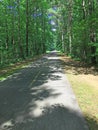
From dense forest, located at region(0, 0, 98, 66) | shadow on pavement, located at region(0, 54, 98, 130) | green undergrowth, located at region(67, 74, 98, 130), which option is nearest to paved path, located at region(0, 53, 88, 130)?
shadow on pavement, located at region(0, 54, 98, 130)

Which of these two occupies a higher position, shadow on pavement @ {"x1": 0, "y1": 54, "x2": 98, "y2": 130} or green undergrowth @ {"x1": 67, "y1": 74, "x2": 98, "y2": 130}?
shadow on pavement @ {"x1": 0, "y1": 54, "x2": 98, "y2": 130}

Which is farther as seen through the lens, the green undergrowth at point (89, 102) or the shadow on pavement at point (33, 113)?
the green undergrowth at point (89, 102)

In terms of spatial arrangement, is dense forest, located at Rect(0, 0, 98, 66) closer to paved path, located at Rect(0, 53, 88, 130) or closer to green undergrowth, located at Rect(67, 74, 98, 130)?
green undergrowth, located at Rect(67, 74, 98, 130)

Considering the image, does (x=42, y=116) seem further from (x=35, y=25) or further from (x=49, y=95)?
(x=35, y=25)

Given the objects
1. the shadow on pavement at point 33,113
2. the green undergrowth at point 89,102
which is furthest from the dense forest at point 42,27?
the shadow on pavement at point 33,113

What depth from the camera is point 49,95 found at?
11.3 metres

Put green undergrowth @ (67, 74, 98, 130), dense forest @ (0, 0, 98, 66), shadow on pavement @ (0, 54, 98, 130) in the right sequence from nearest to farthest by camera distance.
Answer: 1. shadow on pavement @ (0, 54, 98, 130)
2. green undergrowth @ (67, 74, 98, 130)
3. dense forest @ (0, 0, 98, 66)

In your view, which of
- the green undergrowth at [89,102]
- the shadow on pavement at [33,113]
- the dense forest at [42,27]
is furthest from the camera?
the dense forest at [42,27]

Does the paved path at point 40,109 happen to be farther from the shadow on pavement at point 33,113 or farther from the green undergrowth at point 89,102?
the green undergrowth at point 89,102

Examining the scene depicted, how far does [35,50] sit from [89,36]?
39796 millimetres

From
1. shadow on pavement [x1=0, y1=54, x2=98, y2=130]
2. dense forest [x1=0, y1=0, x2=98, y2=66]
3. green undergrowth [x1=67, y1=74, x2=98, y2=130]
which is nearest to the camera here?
shadow on pavement [x1=0, y1=54, x2=98, y2=130]

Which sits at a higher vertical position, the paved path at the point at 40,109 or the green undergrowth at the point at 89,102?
the paved path at the point at 40,109

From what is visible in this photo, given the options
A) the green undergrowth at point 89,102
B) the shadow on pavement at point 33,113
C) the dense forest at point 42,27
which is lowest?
the green undergrowth at point 89,102

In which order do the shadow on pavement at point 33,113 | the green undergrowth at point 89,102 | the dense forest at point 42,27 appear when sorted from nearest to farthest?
the shadow on pavement at point 33,113 → the green undergrowth at point 89,102 → the dense forest at point 42,27
